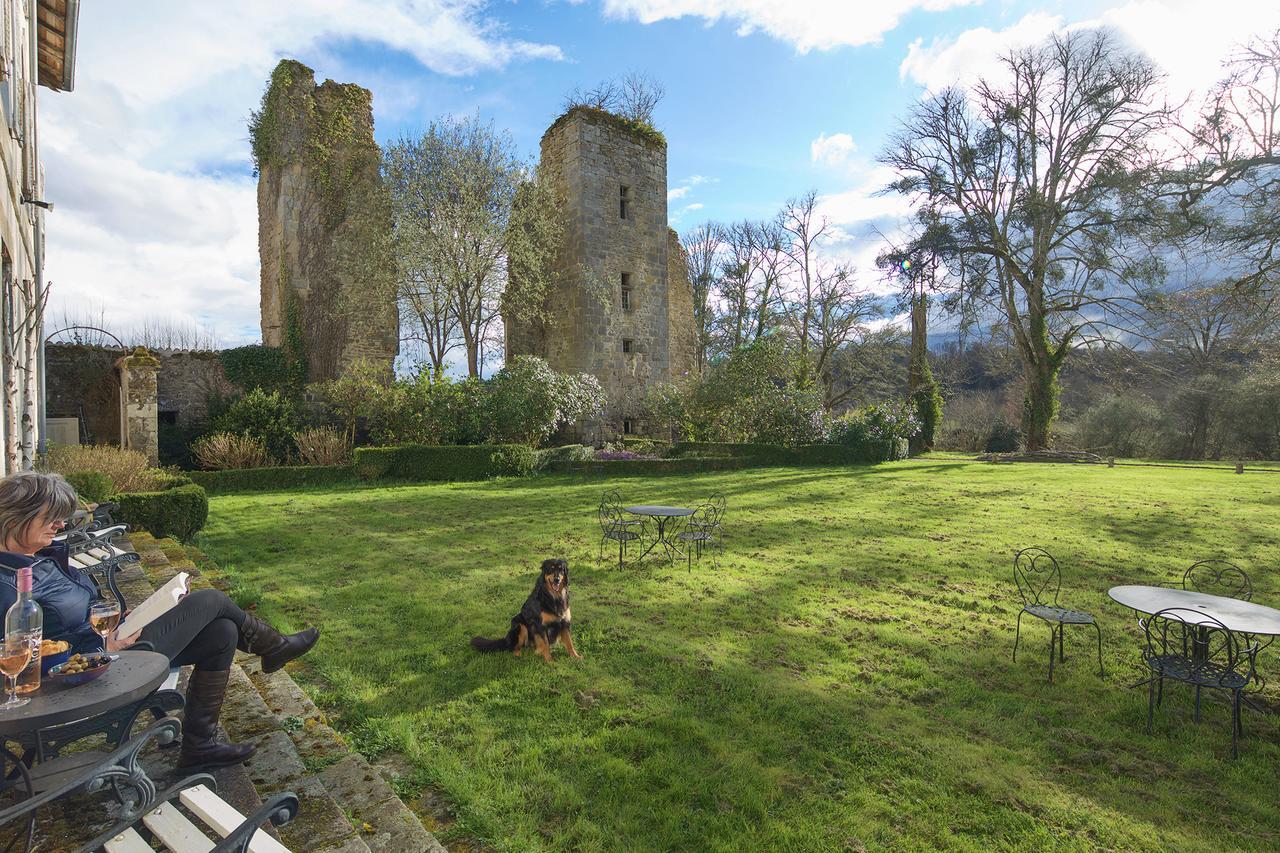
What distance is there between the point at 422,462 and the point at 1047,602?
1145cm

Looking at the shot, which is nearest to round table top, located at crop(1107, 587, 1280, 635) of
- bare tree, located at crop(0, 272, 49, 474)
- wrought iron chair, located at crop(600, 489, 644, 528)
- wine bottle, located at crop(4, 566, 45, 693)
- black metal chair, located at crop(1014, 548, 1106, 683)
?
black metal chair, located at crop(1014, 548, 1106, 683)

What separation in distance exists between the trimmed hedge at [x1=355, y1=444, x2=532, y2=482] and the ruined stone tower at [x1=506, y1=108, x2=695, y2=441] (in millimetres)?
5654

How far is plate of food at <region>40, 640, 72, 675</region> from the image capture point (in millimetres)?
1804

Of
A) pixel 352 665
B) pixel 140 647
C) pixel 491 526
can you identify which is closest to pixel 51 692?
pixel 140 647

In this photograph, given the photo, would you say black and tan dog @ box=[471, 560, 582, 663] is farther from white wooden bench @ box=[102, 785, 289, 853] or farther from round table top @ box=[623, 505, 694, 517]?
round table top @ box=[623, 505, 694, 517]

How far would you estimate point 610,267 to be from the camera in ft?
65.3

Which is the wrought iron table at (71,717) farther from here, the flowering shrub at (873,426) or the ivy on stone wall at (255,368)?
Answer: the flowering shrub at (873,426)

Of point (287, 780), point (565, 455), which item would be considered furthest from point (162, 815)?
point (565, 455)

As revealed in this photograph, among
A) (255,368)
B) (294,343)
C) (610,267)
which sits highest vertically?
(610,267)

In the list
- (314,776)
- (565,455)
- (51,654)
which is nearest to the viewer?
(51,654)

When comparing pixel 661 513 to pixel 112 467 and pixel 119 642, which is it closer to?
pixel 119 642

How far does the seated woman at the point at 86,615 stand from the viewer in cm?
195

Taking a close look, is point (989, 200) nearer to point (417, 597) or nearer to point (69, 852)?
point (417, 597)

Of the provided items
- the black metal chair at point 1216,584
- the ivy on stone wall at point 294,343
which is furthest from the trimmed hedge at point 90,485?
the black metal chair at point 1216,584
